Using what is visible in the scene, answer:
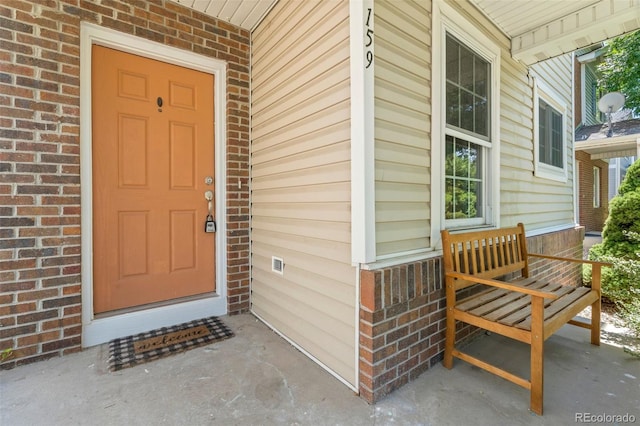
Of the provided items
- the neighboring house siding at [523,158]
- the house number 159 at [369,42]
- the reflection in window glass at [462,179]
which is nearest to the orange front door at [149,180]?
the house number 159 at [369,42]

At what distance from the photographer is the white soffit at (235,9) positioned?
2.48 metres

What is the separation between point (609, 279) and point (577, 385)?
3.23 m

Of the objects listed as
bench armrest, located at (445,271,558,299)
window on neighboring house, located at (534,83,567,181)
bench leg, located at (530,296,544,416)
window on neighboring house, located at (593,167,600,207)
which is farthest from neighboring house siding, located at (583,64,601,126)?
bench leg, located at (530,296,544,416)

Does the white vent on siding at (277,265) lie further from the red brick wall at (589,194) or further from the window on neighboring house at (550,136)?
the red brick wall at (589,194)

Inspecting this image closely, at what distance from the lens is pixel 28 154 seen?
1.96 m

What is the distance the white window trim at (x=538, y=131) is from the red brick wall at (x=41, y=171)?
4004 millimetres

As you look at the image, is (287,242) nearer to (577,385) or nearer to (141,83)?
(141,83)

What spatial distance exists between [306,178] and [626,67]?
35.3 feet

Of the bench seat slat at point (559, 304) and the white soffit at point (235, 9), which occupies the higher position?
the white soffit at point (235, 9)

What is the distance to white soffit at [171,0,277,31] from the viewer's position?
2.48 metres

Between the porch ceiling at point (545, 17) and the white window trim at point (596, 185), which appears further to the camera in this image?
the white window trim at point (596, 185)

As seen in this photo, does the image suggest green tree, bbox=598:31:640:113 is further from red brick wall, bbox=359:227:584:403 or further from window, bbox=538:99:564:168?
red brick wall, bbox=359:227:584:403

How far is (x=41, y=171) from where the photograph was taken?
2.01 metres

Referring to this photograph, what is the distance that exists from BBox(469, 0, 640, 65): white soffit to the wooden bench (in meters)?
1.70
